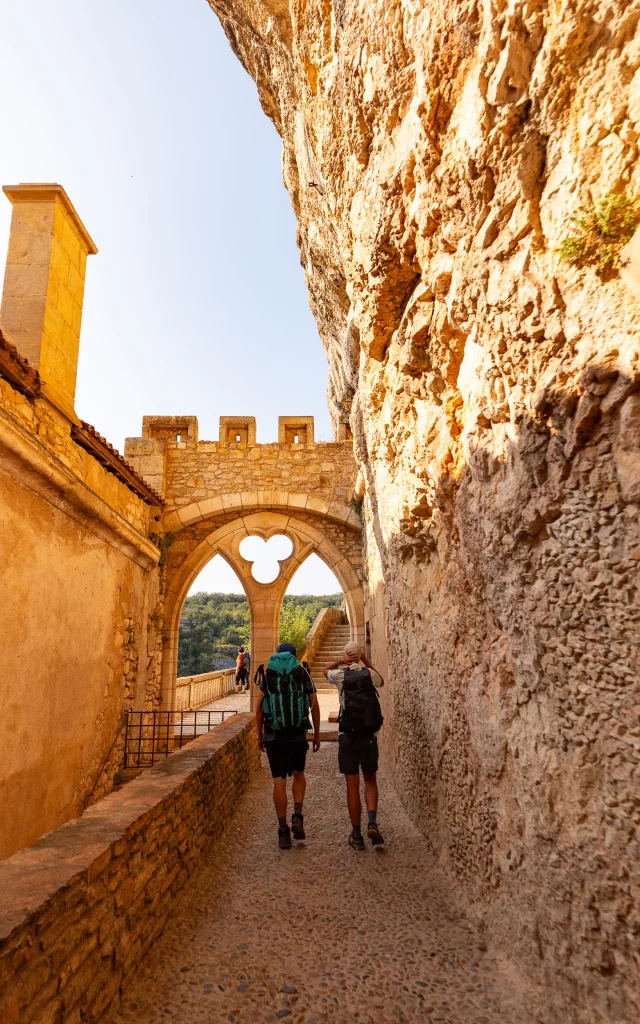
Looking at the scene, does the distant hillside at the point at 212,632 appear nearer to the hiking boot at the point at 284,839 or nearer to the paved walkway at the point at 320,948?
the hiking boot at the point at 284,839

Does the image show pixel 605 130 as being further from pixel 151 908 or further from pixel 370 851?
pixel 370 851

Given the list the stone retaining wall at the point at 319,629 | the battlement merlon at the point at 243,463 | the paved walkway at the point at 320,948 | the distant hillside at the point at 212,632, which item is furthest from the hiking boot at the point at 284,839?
the distant hillside at the point at 212,632

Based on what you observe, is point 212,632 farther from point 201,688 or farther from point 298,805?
point 298,805

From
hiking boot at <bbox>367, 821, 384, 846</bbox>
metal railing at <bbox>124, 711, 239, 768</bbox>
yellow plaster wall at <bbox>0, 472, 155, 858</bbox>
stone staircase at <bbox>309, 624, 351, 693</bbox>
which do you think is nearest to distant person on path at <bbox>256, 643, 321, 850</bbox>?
hiking boot at <bbox>367, 821, 384, 846</bbox>

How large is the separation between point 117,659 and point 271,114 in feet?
20.6

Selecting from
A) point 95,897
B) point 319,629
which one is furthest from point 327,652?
point 95,897

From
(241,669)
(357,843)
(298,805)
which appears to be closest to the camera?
(357,843)

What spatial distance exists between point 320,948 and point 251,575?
6659 millimetres

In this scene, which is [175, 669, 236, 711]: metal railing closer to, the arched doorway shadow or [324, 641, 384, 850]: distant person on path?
the arched doorway shadow

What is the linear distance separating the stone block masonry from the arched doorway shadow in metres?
5.33

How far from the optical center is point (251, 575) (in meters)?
8.70

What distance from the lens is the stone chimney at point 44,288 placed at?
15.7 ft

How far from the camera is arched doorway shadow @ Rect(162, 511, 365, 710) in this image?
8.20 m

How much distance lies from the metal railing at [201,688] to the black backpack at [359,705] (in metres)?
5.95
